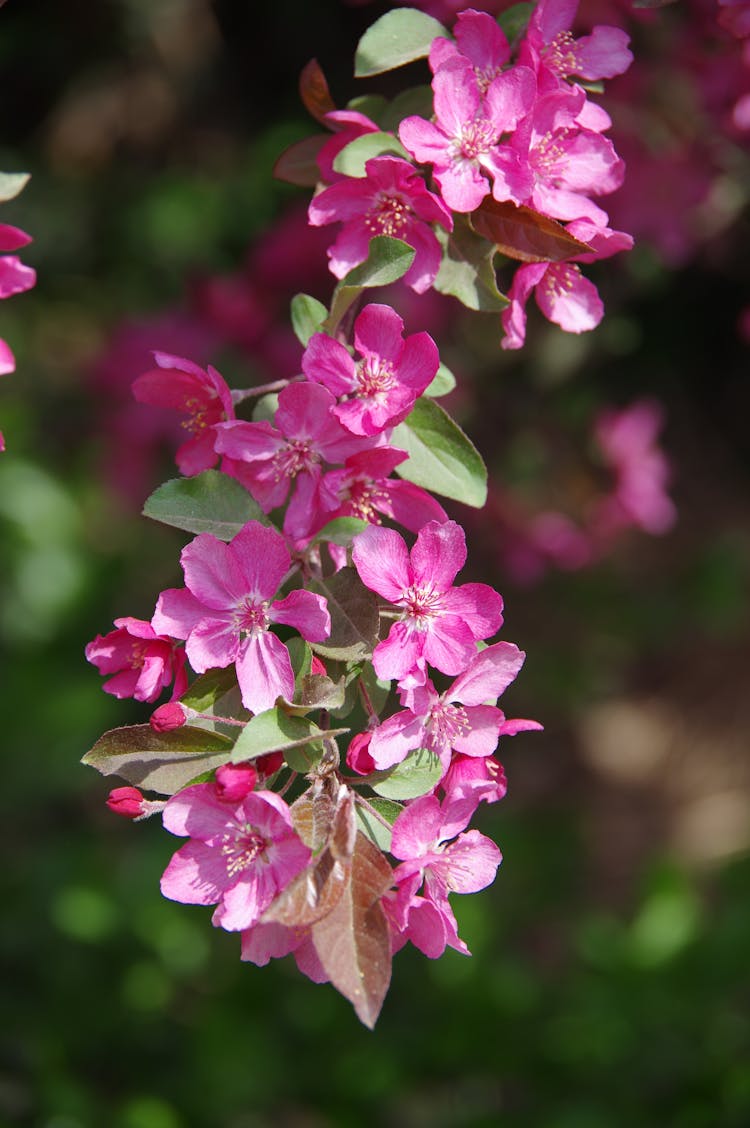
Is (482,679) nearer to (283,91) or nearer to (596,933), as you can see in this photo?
(596,933)

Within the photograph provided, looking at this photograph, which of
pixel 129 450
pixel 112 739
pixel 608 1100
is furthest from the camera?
pixel 129 450

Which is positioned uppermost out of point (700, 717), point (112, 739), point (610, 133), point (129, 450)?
point (112, 739)

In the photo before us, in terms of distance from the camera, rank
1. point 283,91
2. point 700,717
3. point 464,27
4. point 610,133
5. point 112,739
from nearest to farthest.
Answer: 1. point 112,739
2. point 464,27
3. point 610,133
4. point 283,91
5. point 700,717

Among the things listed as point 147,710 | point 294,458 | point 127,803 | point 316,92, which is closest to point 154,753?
Result: point 127,803

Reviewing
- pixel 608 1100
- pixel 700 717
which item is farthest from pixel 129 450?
pixel 700 717

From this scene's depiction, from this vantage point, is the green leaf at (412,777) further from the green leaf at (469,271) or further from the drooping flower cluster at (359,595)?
the green leaf at (469,271)

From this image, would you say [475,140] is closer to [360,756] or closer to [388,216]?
[388,216]

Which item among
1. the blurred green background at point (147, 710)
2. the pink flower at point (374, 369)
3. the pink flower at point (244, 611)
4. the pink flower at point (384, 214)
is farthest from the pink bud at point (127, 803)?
the blurred green background at point (147, 710)
